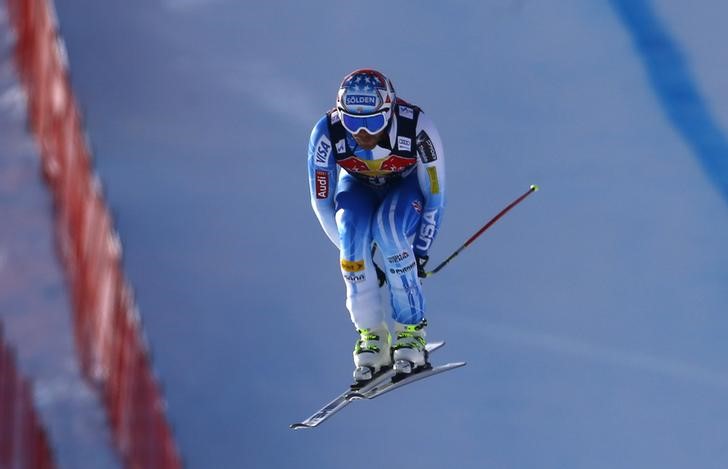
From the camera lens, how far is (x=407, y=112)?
30.7ft

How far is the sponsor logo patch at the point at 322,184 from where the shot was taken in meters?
9.43

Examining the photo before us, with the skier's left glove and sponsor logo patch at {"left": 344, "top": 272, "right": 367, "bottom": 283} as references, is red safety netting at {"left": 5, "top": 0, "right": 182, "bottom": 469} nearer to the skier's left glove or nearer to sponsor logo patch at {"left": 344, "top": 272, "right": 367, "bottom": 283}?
sponsor logo patch at {"left": 344, "top": 272, "right": 367, "bottom": 283}

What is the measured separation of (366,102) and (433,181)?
1.75 ft

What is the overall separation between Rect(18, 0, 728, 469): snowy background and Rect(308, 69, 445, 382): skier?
1.41m

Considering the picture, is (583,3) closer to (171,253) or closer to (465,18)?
(465,18)

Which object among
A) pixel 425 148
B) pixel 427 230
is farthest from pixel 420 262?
pixel 425 148

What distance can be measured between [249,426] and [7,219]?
165cm

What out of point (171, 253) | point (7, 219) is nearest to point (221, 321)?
point (171, 253)

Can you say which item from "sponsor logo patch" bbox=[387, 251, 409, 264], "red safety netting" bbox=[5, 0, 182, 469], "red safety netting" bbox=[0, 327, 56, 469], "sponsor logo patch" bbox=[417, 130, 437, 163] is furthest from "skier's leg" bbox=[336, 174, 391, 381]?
"red safety netting" bbox=[0, 327, 56, 469]

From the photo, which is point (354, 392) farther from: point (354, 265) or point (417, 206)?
point (417, 206)

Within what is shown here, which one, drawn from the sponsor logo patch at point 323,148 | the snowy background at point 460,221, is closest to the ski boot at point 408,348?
the sponsor logo patch at point 323,148

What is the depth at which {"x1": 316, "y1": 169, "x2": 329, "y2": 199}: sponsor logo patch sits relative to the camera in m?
9.43

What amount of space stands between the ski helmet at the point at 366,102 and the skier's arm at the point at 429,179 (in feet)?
0.71

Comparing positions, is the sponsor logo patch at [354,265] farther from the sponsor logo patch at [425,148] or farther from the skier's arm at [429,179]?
the sponsor logo patch at [425,148]
